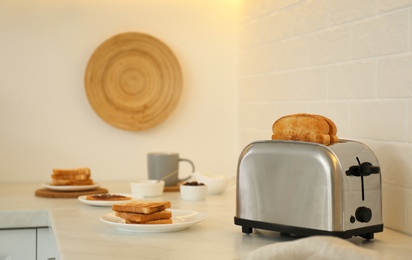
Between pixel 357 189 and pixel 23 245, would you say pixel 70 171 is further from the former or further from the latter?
pixel 357 189

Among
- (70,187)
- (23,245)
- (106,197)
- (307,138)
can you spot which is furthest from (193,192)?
(307,138)

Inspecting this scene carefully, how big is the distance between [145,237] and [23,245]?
503 millimetres

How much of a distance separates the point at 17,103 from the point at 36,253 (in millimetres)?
728

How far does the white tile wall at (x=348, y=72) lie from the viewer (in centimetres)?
154

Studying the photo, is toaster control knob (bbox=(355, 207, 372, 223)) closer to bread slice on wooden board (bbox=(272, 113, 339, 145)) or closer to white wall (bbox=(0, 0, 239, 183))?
bread slice on wooden board (bbox=(272, 113, 339, 145))

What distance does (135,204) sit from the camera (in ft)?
5.10

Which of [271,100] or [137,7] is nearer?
[271,100]

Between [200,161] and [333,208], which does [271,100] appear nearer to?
[200,161]

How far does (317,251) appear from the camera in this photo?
37.0 inches

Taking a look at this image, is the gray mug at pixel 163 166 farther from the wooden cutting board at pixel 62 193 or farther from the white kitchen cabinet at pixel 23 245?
the white kitchen cabinet at pixel 23 245

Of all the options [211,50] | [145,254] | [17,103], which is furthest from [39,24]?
[145,254]

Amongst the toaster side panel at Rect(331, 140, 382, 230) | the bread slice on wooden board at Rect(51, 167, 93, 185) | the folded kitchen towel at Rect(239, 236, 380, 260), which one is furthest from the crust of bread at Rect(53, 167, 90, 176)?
the folded kitchen towel at Rect(239, 236, 380, 260)

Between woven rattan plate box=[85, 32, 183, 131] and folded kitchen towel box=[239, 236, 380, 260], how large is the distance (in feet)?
5.09

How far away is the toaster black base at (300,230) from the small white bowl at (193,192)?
20.6 inches
